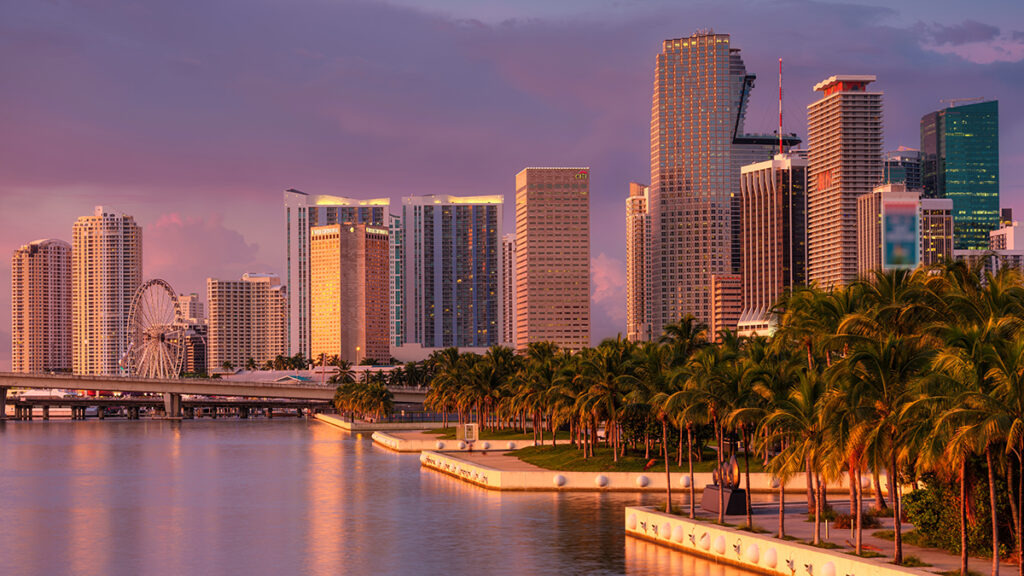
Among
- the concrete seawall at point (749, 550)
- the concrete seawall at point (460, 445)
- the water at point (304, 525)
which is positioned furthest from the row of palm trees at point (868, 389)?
the concrete seawall at point (460, 445)

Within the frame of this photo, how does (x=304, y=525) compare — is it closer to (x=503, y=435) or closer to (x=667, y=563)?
(x=667, y=563)

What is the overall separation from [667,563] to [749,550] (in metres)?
4.77

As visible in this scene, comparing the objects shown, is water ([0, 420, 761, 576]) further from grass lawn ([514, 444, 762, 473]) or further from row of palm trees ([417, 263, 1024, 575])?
row of palm trees ([417, 263, 1024, 575])

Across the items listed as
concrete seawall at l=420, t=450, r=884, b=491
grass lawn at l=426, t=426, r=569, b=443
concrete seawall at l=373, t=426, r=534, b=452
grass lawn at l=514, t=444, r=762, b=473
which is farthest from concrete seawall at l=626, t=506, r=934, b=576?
grass lawn at l=426, t=426, r=569, b=443

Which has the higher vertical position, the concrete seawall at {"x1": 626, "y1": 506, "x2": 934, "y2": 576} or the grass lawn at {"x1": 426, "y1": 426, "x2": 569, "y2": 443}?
the concrete seawall at {"x1": 626, "y1": 506, "x2": 934, "y2": 576}

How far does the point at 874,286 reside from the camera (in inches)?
2896

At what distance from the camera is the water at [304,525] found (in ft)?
199

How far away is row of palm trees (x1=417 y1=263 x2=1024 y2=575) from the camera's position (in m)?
42.8

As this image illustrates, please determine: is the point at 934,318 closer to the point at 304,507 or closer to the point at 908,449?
the point at 908,449

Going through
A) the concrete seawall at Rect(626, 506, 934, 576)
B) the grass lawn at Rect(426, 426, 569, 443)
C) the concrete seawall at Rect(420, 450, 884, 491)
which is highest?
the concrete seawall at Rect(626, 506, 934, 576)

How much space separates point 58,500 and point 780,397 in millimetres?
61679

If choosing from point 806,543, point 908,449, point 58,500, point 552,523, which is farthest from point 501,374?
point 908,449

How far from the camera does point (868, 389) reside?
51500 mm

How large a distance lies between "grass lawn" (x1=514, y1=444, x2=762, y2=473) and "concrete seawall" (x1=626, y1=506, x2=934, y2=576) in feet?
76.0
